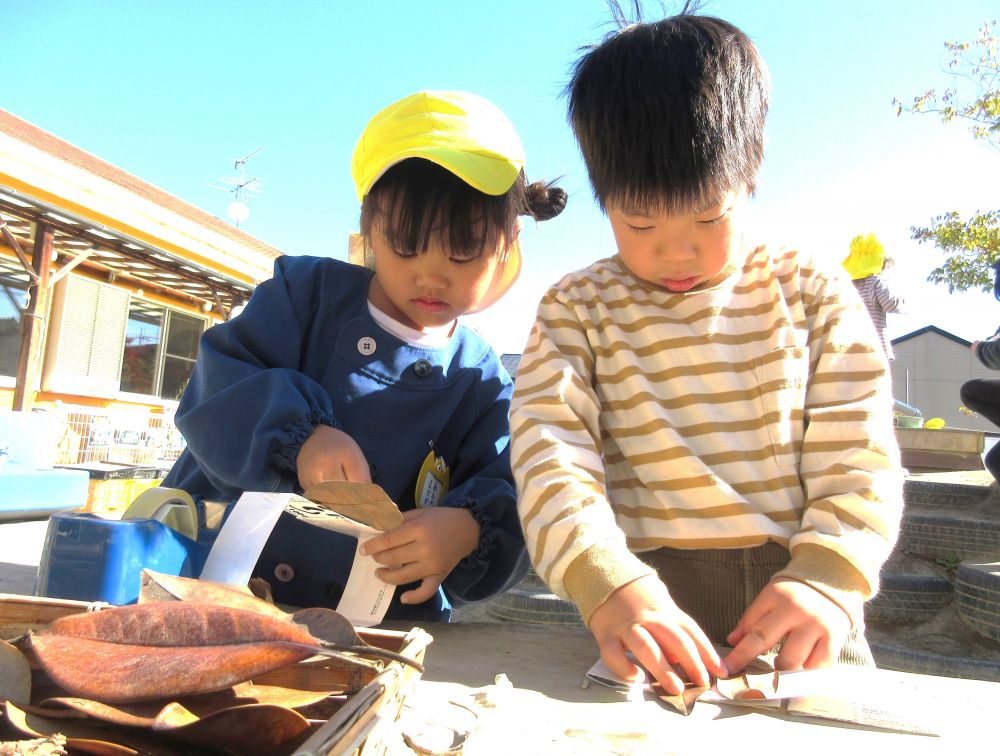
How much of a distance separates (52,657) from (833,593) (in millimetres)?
897

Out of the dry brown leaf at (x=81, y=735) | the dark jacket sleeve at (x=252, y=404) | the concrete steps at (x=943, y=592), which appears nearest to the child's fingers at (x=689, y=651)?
the dry brown leaf at (x=81, y=735)

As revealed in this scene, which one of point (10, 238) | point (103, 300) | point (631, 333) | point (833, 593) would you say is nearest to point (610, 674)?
point (833, 593)

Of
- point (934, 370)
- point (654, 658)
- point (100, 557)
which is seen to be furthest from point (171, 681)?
point (934, 370)

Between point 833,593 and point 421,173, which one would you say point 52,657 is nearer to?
point 833,593

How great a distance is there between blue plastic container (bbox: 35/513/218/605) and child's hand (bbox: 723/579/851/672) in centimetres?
87

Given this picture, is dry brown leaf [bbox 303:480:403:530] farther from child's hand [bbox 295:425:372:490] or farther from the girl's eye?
the girl's eye

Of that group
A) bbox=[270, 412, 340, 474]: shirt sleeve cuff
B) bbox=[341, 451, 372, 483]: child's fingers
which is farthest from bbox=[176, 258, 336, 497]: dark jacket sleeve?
bbox=[341, 451, 372, 483]: child's fingers

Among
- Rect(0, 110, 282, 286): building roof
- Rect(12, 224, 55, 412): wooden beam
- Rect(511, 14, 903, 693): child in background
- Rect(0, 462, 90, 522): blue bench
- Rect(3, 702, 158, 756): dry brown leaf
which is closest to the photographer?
Rect(3, 702, 158, 756): dry brown leaf

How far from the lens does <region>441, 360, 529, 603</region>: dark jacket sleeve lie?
4.54 ft

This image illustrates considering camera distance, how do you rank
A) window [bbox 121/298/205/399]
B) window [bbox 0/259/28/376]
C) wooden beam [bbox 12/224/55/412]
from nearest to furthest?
wooden beam [bbox 12/224/55/412] → window [bbox 0/259/28/376] → window [bbox 121/298/205/399]

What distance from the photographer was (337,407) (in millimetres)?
1482

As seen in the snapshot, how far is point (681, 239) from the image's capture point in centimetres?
122

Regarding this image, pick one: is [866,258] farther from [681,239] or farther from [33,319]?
[33,319]

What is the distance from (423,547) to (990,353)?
4096 millimetres
